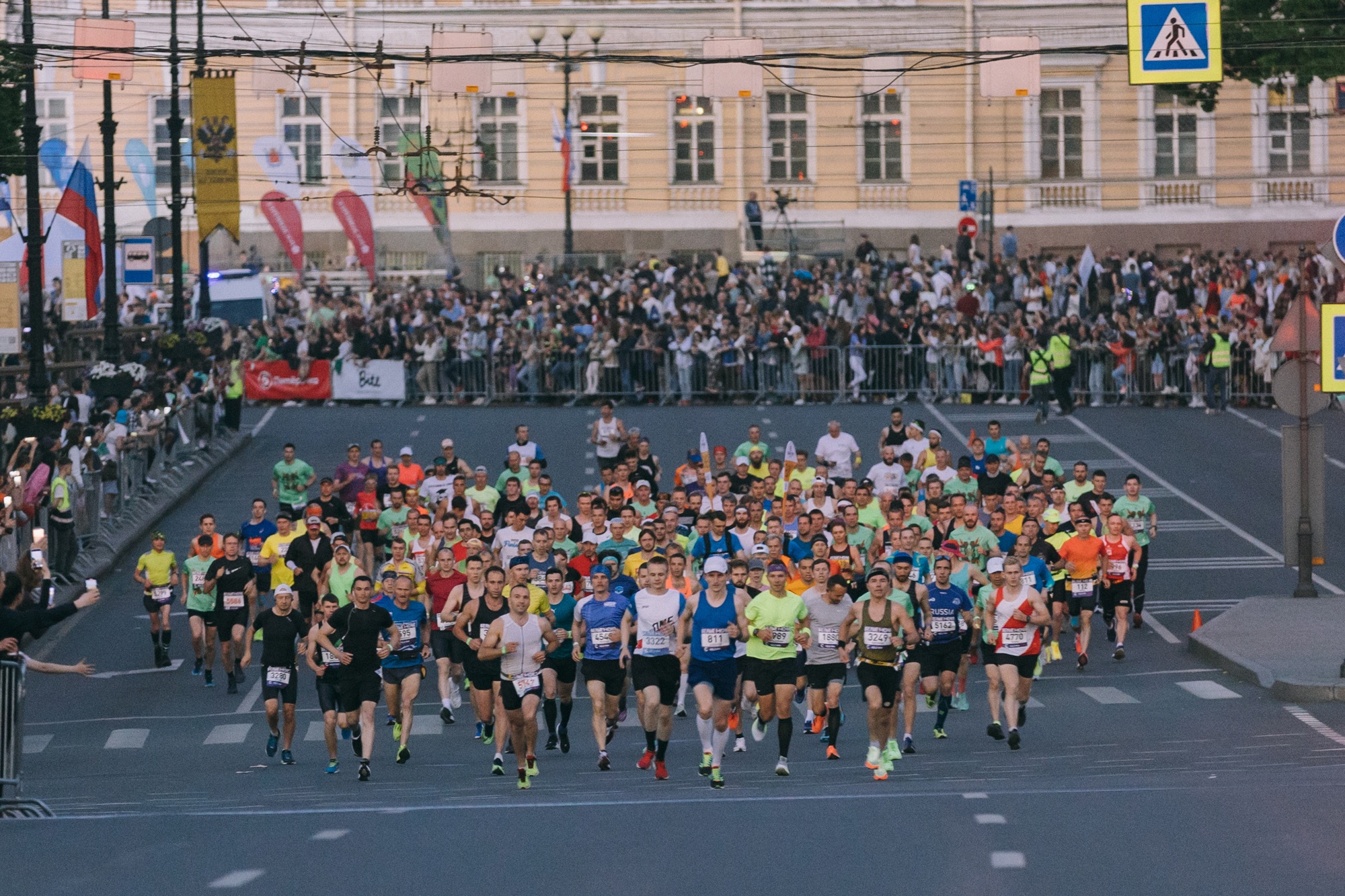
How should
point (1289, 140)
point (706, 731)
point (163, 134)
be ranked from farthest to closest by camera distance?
point (163, 134)
point (1289, 140)
point (706, 731)

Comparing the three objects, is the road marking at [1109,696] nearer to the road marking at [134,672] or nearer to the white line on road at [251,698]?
the white line on road at [251,698]

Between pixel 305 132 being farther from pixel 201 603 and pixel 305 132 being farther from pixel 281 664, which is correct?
pixel 281 664

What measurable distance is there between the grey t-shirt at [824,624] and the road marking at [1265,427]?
18.5 m

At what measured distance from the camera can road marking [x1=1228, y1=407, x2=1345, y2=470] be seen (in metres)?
35.2

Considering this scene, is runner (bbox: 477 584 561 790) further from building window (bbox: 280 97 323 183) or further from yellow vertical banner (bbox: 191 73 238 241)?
building window (bbox: 280 97 323 183)

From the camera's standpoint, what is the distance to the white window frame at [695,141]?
60.6 metres

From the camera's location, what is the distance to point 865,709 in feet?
71.1

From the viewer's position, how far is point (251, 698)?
886 inches

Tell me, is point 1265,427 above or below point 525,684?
above

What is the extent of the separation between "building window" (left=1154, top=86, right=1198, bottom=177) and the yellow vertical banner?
28.6 m

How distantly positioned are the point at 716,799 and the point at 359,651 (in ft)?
13.7

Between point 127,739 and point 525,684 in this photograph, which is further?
point 127,739

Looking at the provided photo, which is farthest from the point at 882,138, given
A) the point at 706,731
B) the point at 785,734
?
the point at 706,731

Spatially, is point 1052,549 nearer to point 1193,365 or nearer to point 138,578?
point 138,578
